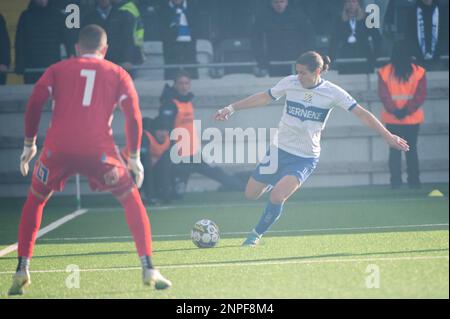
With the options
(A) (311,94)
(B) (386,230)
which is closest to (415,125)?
(B) (386,230)

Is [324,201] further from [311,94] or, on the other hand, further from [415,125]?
[311,94]

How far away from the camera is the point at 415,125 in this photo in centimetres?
1669

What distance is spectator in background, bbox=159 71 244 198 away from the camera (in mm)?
Answer: 16328

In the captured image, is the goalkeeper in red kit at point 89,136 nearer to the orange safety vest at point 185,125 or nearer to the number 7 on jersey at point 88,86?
the number 7 on jersey at point 88,86

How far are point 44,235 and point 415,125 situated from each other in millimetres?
6571

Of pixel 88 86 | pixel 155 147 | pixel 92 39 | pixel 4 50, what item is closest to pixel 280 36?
pixel 155 147

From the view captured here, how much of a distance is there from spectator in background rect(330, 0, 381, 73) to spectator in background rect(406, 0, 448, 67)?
0.58 meters

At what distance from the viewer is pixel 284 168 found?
37.1ft

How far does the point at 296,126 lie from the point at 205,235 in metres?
1.48

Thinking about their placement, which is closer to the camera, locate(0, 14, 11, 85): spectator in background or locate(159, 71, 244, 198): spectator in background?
locate(159, 71, 244, 198): spectator in background

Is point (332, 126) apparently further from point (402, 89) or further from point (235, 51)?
point (235, 51)

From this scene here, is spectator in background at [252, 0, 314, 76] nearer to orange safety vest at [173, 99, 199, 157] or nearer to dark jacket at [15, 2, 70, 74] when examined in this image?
orange safety vest at [173, 99, 199, 157]

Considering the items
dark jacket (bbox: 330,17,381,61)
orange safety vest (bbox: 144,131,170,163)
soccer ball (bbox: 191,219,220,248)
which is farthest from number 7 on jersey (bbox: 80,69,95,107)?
dark jacket (bbox: 330,17,381,61)

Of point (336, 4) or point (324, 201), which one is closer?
point (324, 201)
